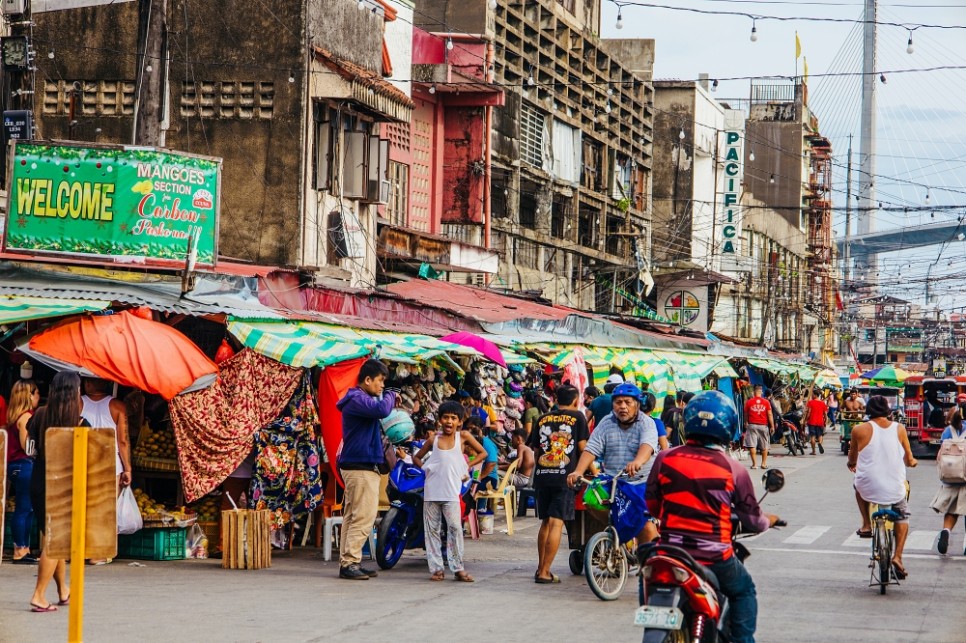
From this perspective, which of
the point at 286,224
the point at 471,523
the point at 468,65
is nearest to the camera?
the point at 471,523

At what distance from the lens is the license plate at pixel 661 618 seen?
614 centimetres

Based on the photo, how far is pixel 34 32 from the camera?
2181 cm

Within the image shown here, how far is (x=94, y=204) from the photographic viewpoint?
14086 millimetres

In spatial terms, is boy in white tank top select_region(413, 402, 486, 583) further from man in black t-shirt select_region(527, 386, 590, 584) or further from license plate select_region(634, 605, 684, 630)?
license plate select_region(634, 605, 684, 630)

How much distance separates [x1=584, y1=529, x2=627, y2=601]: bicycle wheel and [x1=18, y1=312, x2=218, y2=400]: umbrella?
4182 mm

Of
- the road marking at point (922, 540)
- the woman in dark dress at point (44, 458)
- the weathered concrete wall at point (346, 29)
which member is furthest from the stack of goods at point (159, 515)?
the weathered concrete wall at point (346, 29)

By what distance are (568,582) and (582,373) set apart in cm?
1161

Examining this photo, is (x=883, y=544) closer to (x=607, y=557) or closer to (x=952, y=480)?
(x=607, y=557)

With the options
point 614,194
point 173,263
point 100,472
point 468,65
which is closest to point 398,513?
point 173,263

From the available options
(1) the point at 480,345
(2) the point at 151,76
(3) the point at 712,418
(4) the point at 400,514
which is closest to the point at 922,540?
(1) the point at 480,345

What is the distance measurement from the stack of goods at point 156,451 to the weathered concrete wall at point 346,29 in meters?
10.1

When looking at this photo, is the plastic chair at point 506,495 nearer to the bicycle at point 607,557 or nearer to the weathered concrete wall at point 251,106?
the bicycle at point 607,557

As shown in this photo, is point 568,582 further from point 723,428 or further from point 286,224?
point 286,224

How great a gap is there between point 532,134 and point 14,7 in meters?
18.4
